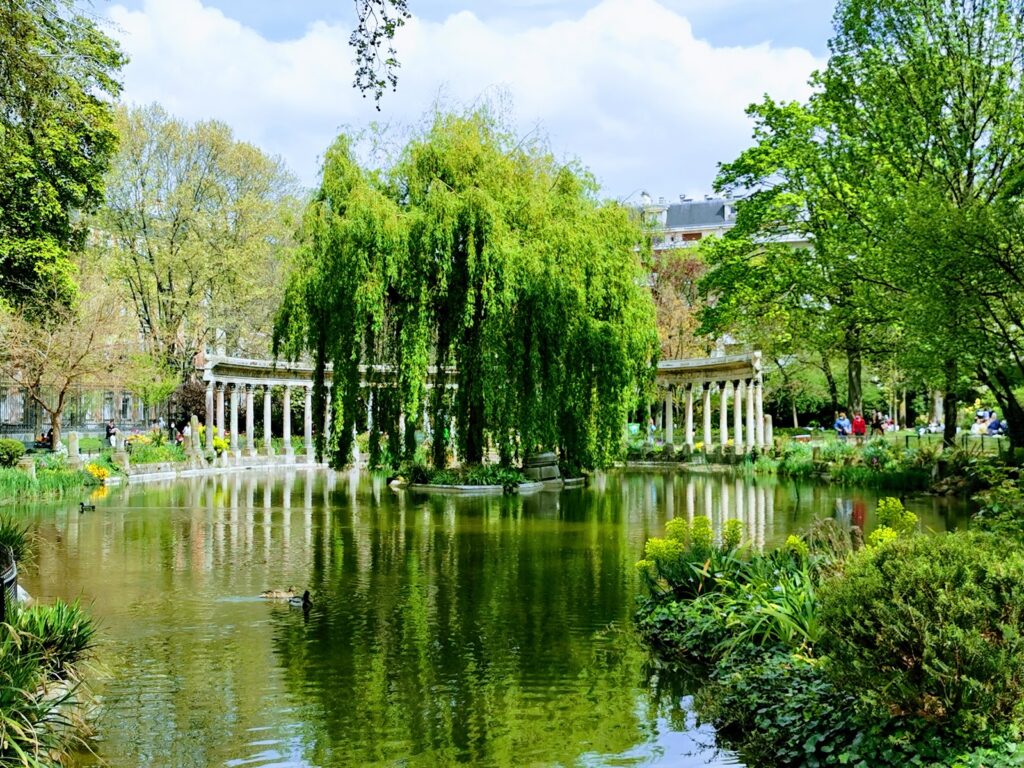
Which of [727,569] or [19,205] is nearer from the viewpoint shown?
[727,569]

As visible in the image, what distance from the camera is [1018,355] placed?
78.0ft

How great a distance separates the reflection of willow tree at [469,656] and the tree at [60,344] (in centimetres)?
1874

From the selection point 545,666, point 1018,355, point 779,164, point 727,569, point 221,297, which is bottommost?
point 545,666

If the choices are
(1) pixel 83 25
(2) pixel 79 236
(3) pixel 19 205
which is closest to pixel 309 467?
(2) pixel 79 236

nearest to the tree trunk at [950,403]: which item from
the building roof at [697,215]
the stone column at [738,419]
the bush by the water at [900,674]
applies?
the stone column at [738,419]

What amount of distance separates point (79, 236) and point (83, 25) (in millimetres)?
7395

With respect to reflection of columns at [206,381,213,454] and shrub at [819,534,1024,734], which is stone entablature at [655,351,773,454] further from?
shrub at [819,534,1024,734]

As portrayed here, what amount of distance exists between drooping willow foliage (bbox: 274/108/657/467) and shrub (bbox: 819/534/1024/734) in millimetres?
18736

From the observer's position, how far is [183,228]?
42.8 meters

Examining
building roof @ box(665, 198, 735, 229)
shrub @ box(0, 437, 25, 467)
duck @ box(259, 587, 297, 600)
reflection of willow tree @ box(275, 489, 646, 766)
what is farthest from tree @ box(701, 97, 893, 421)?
building roof @ box(665, 198, 735, 229)

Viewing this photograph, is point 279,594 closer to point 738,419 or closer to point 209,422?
point 209,422

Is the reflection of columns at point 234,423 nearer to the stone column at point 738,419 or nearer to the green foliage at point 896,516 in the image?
the stone column at point 738,419

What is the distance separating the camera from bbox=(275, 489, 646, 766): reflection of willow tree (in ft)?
24.5

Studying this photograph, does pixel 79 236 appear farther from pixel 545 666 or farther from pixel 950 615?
pixel 950 615
